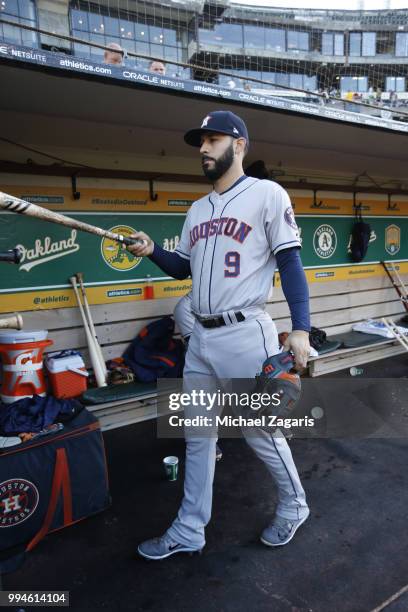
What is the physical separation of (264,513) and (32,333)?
5.66 feet

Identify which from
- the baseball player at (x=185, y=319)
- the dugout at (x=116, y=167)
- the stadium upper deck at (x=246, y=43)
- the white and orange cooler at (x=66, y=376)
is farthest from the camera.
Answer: the stadium upper deck at (x=246, y=43)

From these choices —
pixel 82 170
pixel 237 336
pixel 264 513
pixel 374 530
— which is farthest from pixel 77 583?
pixel 82 170

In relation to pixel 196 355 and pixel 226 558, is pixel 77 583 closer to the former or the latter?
pixel 226 558

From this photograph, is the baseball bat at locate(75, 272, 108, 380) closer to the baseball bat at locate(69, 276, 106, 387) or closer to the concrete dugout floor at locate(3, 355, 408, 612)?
the baseball bat at locate(69, 276, 106, 387)

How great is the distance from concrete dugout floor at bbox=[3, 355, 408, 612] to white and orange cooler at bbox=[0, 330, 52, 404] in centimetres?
73

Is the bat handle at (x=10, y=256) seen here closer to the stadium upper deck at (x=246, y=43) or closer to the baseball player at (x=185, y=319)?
the stadium upper deck at (x=246, y=43)

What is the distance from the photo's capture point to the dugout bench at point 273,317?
3066mm

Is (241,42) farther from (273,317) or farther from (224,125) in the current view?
(224,125)

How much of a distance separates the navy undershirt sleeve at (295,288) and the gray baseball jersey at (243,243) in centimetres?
5

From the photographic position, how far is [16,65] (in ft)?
5.74

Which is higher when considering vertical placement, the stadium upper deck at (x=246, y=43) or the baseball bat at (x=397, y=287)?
the stadium upper deck at (x=246, y=43)

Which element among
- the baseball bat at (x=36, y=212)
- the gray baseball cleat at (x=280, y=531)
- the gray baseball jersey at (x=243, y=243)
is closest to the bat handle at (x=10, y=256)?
the baseball bat at (x=36, y=212)

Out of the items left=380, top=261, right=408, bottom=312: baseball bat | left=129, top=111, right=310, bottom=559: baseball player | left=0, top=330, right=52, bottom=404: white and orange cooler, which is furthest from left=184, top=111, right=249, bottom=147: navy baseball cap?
left=380, top=261, right=408, bottom=312: baseball bat

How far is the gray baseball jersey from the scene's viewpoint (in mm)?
1653
